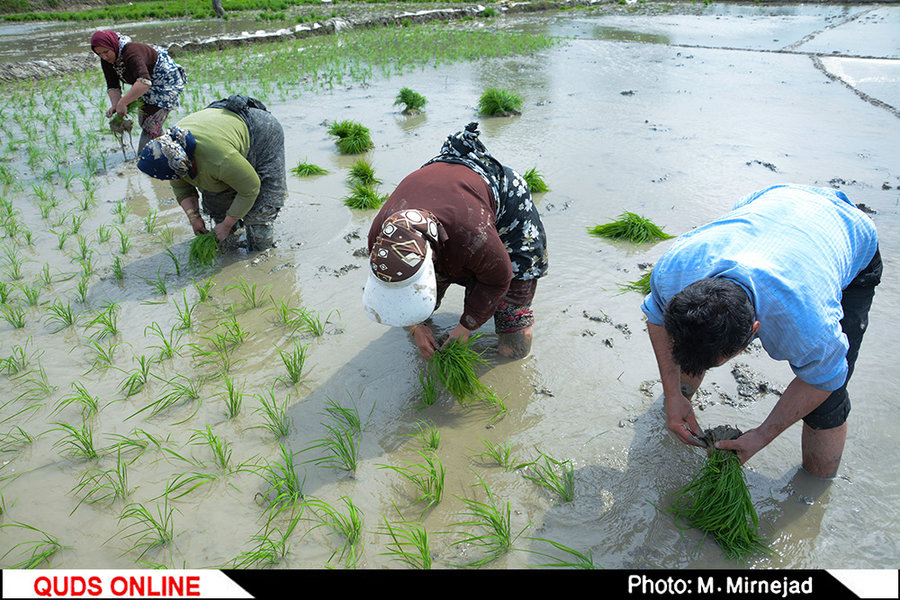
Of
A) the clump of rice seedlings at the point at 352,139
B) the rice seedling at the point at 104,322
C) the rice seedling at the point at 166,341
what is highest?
the clump of rice seedlings at the point at 352,139

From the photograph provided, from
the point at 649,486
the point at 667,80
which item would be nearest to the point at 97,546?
the point at 649,486

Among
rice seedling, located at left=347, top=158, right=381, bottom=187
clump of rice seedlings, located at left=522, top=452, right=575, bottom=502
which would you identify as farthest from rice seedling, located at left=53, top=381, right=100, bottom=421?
rice seedling, located at left=347, top=158, right=381, bottom=187

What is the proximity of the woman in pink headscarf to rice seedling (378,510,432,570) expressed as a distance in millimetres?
5091

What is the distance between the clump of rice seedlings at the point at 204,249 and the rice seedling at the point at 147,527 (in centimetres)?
217

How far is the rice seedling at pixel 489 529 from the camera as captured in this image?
209 cm

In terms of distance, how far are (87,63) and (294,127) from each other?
22.2 feet

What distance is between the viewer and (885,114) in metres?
7.01

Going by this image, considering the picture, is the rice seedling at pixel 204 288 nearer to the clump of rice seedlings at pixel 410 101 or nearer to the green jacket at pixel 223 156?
the green jacket at pixel 223 156

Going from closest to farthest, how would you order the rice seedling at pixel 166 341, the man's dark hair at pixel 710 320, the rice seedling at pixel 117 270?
the man's dark hair at pixel 710 320 → the rice seedling at pixel 166 341 → the rice seedling at pixel 117 270

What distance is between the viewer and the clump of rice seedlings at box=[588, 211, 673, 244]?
13.9ft

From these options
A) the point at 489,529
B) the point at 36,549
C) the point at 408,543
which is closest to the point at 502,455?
the point at 489,529

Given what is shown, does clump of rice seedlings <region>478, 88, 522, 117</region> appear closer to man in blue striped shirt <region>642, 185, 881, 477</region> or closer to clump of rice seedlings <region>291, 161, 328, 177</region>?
clump of rice seedlings <region>291, 161, 328, 177</region>

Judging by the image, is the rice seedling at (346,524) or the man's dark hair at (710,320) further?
the rice seedling at (346,524)

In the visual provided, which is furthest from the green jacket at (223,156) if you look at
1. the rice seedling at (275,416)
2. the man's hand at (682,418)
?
the man's hand at (682,418)
